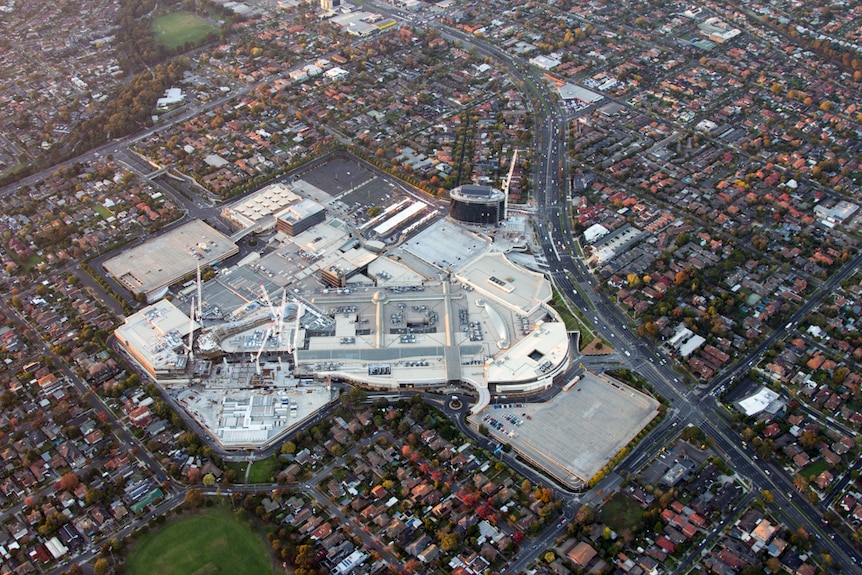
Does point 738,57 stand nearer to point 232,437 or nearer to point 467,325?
point 467,325

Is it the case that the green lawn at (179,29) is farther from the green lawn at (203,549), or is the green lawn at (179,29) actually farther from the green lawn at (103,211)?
the green lawn at (203,549)

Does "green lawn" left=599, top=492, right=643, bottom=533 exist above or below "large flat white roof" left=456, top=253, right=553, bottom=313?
below

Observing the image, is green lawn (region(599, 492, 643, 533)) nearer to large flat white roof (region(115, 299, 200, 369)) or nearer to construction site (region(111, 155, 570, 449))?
construction site (region(111, 155, 570, 449))

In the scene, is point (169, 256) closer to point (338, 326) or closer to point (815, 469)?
point (338, 326)

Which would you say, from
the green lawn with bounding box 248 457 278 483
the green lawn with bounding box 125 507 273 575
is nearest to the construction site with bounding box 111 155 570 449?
the green lawn with bounding box 248 457 278 483

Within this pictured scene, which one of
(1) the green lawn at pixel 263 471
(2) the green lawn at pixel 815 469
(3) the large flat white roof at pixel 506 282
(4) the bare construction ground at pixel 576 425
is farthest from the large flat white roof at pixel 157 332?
(2) the green lawn at pixel 815 469

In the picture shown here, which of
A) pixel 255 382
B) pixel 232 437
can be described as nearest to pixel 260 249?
pixel 255 382
